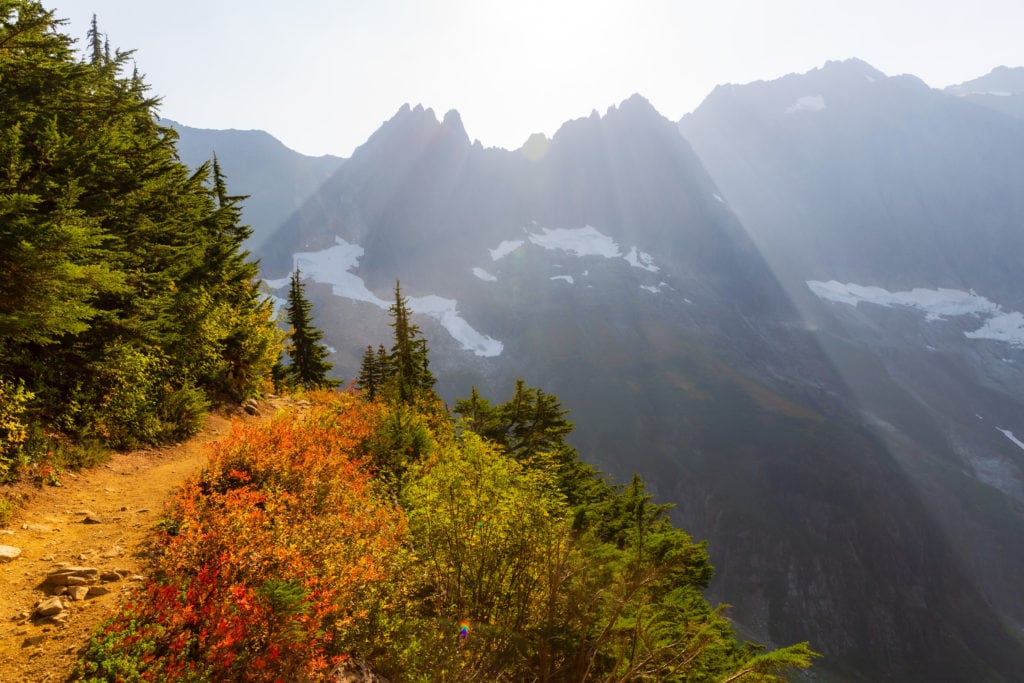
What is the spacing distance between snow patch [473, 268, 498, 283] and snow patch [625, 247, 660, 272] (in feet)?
176

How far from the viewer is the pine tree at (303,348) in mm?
35031

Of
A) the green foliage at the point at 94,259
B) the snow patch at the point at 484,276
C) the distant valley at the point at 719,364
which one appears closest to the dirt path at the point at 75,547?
the green foliage at the point at 94,259

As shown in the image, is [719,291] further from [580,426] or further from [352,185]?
[352,185]

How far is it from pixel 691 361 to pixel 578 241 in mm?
75849

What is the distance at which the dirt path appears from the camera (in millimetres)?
4328

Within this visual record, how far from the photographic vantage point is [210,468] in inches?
351

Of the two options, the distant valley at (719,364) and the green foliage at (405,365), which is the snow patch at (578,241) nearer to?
the distant valley at (719,364)

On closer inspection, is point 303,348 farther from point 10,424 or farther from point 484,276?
point 484,276

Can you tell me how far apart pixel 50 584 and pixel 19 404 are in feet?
16.0

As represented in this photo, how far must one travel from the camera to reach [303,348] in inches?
1426

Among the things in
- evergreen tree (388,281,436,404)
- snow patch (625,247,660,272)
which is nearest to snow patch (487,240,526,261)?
snow patch (625,247,660,272)

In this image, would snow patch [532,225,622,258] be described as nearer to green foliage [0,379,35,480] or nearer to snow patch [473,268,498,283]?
snow patch [473,268,498,283]

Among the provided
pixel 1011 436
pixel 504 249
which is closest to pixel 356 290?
pixel 504 249

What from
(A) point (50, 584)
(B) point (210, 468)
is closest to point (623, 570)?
(A) point (50, 584)
